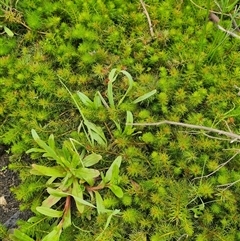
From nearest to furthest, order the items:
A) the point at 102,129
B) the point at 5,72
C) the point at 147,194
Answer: the point at 147,194, the point at 102,129, the point at 5,72

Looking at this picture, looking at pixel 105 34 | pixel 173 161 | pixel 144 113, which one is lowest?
pixel 173 161

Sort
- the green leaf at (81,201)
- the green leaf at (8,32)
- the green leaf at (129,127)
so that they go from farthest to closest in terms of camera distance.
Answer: the green leaf at (8,32) < the green leaf at (129,127) < the green leaf at (81,201)

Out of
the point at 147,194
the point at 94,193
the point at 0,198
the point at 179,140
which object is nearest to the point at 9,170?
the point at 0,198

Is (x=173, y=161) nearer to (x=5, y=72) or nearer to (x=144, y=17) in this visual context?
(x=144, y=17)

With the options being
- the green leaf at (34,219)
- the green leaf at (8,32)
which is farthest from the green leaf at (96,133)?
the green leaf at (8,32)

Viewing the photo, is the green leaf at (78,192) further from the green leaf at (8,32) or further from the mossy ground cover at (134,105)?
the green leaf at (8,32)

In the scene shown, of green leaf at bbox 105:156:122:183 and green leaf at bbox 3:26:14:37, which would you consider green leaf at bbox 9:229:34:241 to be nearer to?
green leaf at bbox 105:156:122:183

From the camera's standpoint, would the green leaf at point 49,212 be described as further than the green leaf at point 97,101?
No
